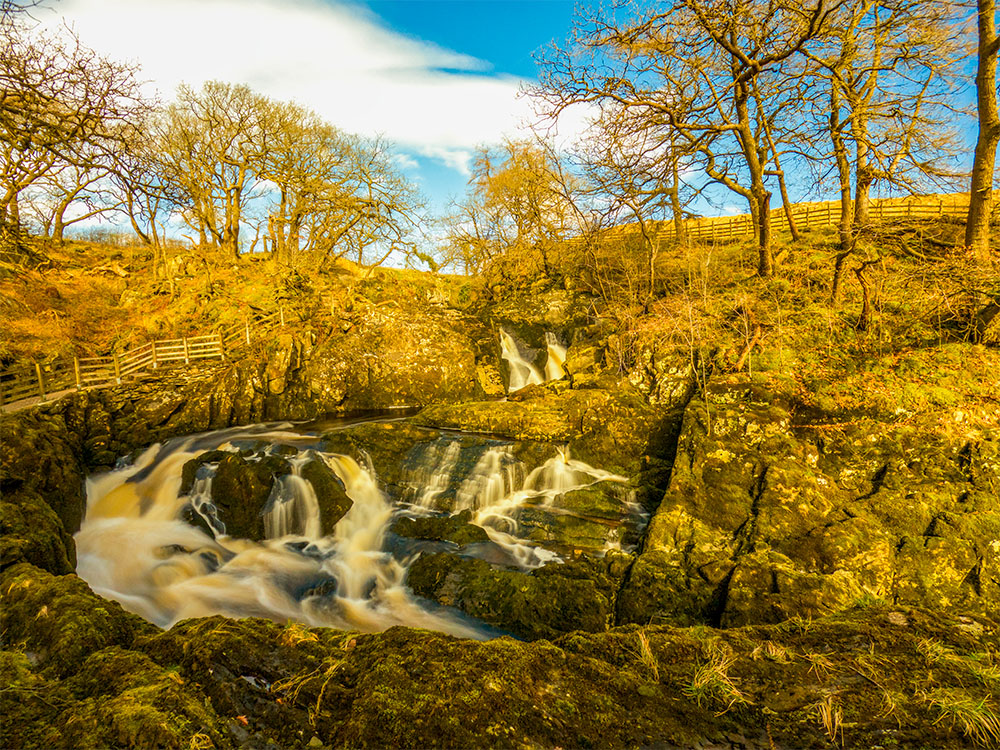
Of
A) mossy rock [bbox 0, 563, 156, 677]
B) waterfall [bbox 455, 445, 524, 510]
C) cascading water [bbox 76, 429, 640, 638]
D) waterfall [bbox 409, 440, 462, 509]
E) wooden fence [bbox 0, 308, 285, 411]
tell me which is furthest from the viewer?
wooden fence [bbox 0, 308, 285, 411]

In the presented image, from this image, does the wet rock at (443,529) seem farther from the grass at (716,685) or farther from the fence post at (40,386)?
the fence post at (40,386)

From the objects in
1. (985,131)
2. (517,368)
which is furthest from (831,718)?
(517,368)

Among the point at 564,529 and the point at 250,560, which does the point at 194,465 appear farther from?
the point at 564,529

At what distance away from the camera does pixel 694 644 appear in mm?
2363

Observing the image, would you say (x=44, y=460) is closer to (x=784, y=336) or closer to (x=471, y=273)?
(x=784, y=336)

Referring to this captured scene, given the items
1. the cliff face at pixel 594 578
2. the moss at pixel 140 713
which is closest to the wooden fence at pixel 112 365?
the cliff face at pixel 594 578

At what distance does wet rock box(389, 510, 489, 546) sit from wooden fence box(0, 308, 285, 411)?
31.6 ft

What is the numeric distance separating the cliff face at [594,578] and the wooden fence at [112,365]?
4.14 feet

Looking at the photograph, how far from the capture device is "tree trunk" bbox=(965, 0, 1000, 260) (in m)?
8.20

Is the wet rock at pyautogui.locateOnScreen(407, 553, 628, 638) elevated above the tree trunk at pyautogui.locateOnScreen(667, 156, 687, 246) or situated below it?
below

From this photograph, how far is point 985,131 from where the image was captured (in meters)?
8.41

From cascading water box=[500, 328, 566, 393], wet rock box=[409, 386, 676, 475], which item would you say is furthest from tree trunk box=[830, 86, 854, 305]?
cascading water box=[500, 328, 566, 393]

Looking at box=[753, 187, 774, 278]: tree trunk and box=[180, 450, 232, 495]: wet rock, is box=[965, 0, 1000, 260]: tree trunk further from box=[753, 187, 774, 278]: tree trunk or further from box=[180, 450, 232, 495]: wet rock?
box=[180, 450, 232, 495]: wet rock

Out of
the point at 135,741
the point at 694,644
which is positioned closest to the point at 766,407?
the point at 694,644
